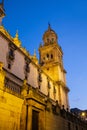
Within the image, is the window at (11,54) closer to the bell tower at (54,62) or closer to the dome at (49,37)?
the bell tower at (54,62)

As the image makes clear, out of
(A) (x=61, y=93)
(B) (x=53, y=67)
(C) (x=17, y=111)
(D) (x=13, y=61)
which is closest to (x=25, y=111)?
(C) (x=17, y=111)

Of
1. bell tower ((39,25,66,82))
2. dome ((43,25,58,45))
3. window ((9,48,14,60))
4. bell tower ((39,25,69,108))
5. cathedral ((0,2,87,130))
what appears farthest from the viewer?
dome ((43,25,58,45))

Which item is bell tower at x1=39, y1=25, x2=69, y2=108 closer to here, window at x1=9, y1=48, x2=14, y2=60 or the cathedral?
the cathedral

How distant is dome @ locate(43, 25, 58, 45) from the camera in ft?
204

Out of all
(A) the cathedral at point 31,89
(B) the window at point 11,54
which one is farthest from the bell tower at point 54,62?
(B) the window at point 11,54

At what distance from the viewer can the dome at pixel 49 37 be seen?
2444 inches

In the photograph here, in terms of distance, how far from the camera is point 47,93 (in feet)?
139

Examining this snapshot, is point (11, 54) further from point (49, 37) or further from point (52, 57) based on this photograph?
point (49, 37)

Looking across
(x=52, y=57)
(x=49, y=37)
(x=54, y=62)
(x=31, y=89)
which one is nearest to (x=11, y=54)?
(x=31, y=89)

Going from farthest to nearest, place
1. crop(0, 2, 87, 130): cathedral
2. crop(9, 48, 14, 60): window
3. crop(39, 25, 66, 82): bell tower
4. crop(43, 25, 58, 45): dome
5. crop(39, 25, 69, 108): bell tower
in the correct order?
1. crop(43, 25, 58, 45): dome
2. crop(39, 25, 66, 82): bell tower
3. crop(39, 25, 69, 108): bell tower
4. crop(9, 48, 14, 60): window
5. crop(0, 2, 87, 130): cathedral

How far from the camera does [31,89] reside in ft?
61.1

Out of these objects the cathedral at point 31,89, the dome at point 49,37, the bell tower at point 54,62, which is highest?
the dome at point 49,37

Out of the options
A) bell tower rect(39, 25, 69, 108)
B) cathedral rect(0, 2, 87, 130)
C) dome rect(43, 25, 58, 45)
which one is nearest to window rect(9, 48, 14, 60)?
cathedral rect(0, 2, 87, 130)

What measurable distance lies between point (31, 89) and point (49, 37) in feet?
155
